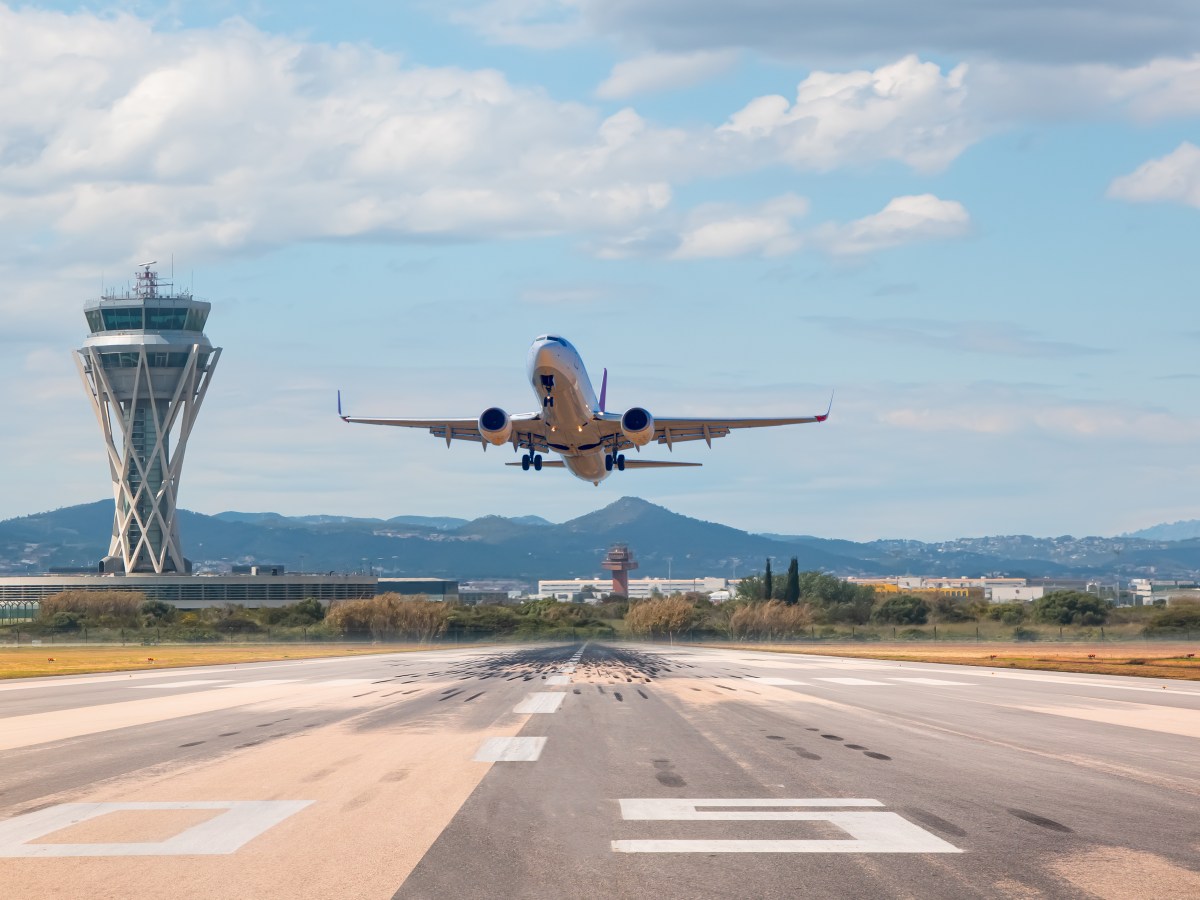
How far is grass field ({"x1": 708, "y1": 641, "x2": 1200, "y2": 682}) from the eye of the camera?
149ft

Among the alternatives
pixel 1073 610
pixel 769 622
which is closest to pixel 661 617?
pixel 769 622

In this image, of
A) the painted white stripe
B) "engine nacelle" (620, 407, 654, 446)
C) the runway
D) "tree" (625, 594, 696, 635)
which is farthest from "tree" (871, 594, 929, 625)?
the runway

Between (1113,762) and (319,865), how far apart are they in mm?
11476

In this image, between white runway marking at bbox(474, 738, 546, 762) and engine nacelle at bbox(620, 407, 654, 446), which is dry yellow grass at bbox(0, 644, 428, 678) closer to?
engine nacelle at bbox(620, 407, 654, 446)

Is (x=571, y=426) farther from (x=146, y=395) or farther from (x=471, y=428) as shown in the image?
(x=146, y=395)

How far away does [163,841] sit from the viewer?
35.9ft

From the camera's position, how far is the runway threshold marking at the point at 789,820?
34.4 feet

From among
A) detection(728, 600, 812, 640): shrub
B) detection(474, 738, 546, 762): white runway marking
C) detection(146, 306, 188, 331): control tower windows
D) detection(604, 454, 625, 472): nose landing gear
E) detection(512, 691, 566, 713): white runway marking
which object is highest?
detection(146, 306, 188, 331): control tower windows

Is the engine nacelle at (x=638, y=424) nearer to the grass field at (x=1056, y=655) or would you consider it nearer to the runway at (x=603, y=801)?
the grass field at (x=1056, y=655)

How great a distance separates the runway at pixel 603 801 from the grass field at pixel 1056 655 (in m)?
18.8

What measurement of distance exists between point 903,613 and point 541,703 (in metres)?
104

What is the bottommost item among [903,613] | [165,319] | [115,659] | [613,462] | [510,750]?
[115,659]

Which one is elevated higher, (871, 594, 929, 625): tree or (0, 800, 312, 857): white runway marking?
(0, 800, 312, 857): white runway marking

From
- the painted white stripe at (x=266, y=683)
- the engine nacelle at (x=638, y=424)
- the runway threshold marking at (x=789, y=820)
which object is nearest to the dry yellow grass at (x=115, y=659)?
the painted white stripe at (x=266, y=683)
